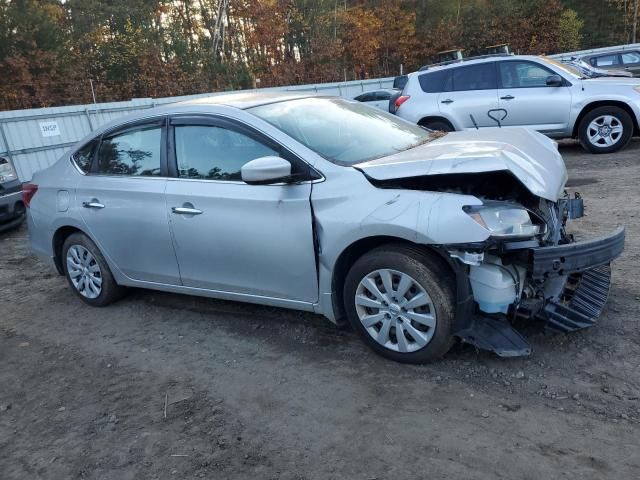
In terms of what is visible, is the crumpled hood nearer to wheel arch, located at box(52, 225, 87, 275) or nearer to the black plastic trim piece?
the black plastic trim piece

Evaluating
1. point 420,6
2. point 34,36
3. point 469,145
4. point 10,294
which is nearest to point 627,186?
point 469,145

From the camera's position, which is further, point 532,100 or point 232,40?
point 232,40

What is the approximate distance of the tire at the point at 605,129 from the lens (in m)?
9.15

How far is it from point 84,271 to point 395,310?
3031 millimetres

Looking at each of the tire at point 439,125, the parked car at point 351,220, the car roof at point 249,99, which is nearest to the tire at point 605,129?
the tire at point 439,125

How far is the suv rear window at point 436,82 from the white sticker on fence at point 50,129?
7.43 metres

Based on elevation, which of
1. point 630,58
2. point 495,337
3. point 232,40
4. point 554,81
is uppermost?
point 232,40

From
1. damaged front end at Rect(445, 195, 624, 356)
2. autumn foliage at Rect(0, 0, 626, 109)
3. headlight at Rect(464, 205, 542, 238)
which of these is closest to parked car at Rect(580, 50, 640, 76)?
damaged front end at Rect(445, 195, 624, 356)

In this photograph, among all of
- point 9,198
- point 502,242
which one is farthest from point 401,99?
point 502,242

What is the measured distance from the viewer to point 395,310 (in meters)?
3.42

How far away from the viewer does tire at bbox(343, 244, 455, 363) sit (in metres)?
3.28

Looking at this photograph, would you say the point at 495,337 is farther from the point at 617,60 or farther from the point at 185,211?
the point at 617,60

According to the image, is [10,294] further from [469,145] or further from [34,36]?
[34,36]

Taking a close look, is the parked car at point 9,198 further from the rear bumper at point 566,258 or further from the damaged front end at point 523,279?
the rear bumper at point 566,258
